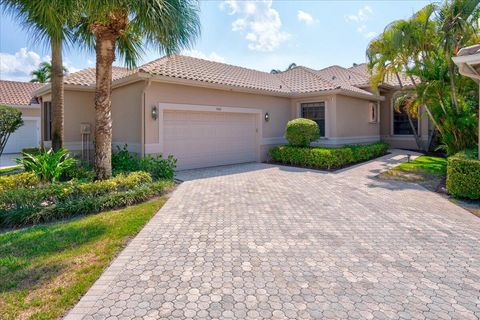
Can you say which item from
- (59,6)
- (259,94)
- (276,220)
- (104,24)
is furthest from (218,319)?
(259,94)

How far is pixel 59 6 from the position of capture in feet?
21.9

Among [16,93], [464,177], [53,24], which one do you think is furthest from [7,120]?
[464,177]

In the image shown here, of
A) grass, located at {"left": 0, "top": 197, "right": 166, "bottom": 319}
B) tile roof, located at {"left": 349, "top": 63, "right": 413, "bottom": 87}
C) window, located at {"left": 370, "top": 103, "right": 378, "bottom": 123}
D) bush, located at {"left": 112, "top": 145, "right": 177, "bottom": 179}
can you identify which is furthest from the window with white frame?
grass, located at {"left": 0, "top": 197, "right": 166, "bottom": 319}

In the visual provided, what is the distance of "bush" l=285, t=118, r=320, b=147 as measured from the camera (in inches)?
554

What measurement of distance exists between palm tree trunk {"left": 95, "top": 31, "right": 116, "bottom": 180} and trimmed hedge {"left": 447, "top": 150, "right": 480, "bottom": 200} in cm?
984

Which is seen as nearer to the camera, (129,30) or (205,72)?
(129,30)

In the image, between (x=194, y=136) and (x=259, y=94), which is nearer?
(x=194, y=136)

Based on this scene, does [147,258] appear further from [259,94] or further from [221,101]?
[259,94]

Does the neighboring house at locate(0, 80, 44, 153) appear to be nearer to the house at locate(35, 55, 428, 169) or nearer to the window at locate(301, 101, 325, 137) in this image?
the house at locate(35, 55, 428, 169)

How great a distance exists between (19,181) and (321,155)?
1085 centimetres

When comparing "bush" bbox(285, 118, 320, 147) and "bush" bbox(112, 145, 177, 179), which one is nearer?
"bush" bbox(112, 145, 177, 179)

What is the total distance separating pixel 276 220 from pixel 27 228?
5112mm

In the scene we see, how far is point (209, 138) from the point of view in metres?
13.4

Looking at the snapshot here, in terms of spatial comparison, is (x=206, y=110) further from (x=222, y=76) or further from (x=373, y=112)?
(x=373, y=112)
